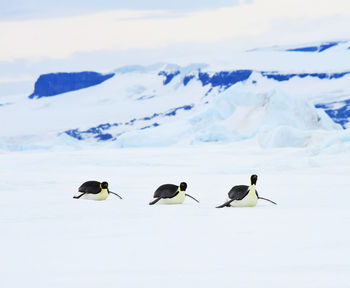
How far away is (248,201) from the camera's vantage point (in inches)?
308

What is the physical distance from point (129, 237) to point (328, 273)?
6.21 ft

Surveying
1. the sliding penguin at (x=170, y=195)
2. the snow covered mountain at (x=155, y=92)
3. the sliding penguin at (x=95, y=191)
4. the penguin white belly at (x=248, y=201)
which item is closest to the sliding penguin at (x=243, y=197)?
the penguin white belly at (x=248, y=201)

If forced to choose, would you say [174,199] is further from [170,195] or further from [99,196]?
[99,196]

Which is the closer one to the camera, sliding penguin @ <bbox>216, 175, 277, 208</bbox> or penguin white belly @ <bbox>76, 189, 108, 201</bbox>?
sliding penguin @ <bbox>216, 175, 277, 208</bbox>

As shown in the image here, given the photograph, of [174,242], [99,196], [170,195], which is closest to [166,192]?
[170,195]

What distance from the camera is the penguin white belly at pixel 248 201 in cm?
778

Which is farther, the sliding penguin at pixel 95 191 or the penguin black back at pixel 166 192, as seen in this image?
the sliding penguin at pixel 95 191

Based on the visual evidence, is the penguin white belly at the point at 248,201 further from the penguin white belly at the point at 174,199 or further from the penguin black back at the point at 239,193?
the penguin white belly at the point at 174,199

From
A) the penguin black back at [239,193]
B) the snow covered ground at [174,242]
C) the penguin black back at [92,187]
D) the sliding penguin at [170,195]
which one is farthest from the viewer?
the penguin black back at [92,187]

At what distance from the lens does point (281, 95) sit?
145 feet

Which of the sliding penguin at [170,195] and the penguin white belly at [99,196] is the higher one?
the sliding penguin at [170,195]

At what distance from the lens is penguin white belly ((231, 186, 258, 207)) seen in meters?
7.78

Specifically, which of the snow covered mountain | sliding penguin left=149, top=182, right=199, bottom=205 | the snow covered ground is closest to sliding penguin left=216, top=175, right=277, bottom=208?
the snow covered ground

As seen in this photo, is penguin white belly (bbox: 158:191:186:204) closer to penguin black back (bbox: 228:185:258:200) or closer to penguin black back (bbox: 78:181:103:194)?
penguin black back (bbox: 228:185:258:200)
